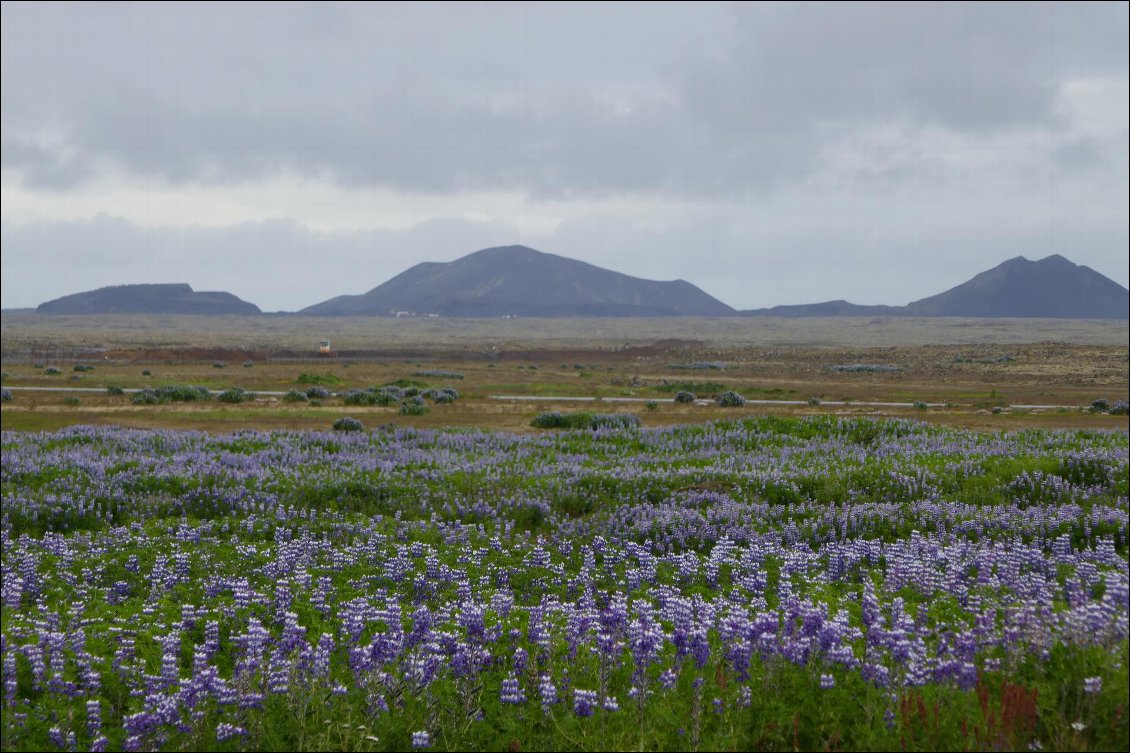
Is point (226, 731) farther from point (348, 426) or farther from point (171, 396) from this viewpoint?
point (171, 396)

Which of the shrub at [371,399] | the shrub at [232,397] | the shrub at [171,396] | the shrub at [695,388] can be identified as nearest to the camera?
the shrub at [371,399]

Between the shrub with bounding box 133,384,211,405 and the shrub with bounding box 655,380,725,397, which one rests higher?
the shrub with bounding box 133,384,211,405

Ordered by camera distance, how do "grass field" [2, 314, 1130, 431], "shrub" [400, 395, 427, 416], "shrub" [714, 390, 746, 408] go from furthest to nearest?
"shrub" [714, 390, 746, 408], "shrub" [400, 395, 427, 416], "grass field" [2, 314, 1130, 431]

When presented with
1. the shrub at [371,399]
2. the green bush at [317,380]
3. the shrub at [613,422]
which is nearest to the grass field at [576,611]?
the shrub at [613,422]

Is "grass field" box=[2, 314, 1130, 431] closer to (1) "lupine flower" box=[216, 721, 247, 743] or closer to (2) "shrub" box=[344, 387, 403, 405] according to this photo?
(2) "shrub" box=[344, 387, 403, 405]

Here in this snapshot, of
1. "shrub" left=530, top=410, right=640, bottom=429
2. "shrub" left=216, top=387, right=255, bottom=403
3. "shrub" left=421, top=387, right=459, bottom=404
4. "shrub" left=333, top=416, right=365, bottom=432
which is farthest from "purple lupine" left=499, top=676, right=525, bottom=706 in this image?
"shrub" left=216, top=387, right=255, bottom=403

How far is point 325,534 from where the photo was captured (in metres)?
10.8

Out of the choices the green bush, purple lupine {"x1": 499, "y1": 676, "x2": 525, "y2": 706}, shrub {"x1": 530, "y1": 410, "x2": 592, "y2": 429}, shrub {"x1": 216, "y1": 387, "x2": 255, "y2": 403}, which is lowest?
shrub {"x1": 530, "y1": 410, "x2": 592, "y2": 429}

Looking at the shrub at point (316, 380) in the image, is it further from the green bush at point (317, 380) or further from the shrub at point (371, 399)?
the shrub at point (371, 399)

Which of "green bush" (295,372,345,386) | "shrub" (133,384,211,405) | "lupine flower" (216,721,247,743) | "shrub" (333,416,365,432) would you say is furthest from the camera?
"green bush" (295,372,345,386)

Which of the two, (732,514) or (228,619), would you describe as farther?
(732,514)

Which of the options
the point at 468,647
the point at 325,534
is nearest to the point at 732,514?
the point at 325,534

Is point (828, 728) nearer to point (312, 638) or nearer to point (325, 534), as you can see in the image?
point (312, 638)

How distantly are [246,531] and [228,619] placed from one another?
460cm
